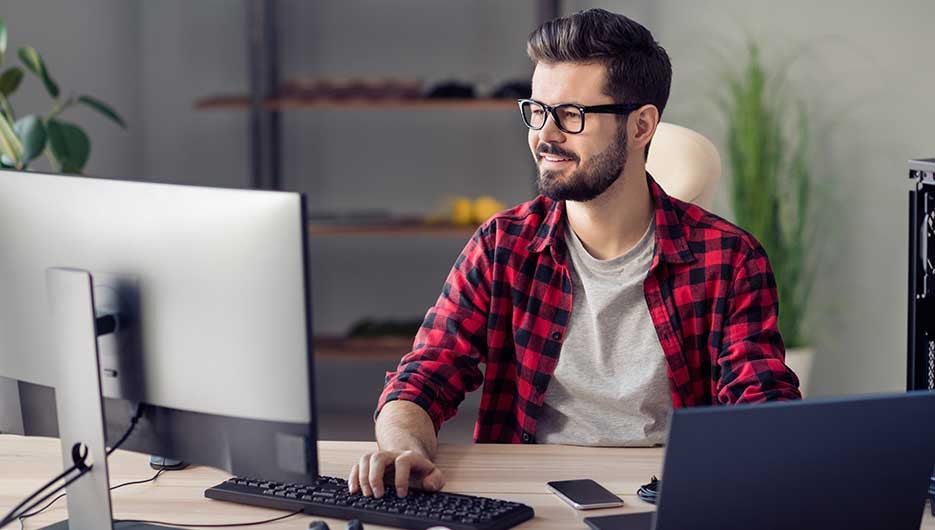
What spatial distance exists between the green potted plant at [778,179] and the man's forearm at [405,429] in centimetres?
222

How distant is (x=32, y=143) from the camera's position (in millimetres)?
2775

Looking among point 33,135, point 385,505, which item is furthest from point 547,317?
point 33,135

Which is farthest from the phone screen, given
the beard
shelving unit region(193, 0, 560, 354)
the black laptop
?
shelving unit region(193, 0, 560, 354)

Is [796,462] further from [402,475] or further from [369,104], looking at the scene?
[369,104]

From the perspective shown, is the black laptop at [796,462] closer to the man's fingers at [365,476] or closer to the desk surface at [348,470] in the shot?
the desk surface at [348,470]

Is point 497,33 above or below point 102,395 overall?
above

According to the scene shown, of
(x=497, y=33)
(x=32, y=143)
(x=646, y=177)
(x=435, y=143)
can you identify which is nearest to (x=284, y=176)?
(x=435, y=143)

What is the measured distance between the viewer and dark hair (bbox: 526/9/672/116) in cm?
190

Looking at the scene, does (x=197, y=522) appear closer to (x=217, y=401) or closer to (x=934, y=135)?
(x=217, y=401)

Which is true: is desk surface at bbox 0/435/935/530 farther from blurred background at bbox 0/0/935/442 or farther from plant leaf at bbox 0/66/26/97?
blurred background at bbox 0/0/935/442

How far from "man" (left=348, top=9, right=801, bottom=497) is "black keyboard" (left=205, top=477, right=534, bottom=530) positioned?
310 millimetres

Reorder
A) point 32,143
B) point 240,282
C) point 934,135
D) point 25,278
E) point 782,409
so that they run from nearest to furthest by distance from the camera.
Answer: point 782,409 → point 240,282 → point 25,278 → point 32,143 → point 934,135

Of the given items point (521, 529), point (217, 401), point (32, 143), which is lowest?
point (521, 529)

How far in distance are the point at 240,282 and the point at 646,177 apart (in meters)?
0.95
